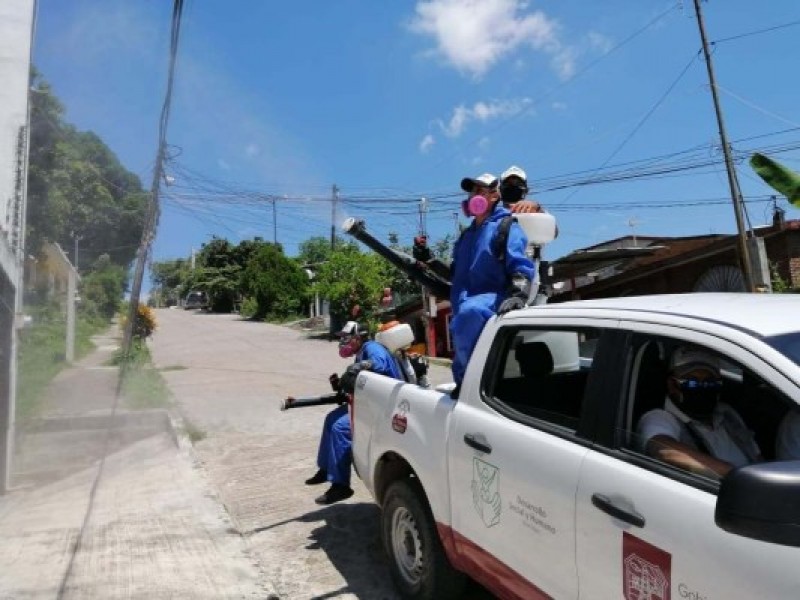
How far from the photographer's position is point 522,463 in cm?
261

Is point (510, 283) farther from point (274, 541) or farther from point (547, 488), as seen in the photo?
point (274, 541)

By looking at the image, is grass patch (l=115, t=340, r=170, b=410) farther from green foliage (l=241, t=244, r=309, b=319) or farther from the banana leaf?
green foliage (l=241, t=244, r=309, b=319)

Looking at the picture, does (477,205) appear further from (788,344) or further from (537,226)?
(788,344)

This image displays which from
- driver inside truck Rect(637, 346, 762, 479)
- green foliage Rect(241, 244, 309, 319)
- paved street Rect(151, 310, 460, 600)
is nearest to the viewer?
driver inside truck Rect(637, 346, 762, 479)

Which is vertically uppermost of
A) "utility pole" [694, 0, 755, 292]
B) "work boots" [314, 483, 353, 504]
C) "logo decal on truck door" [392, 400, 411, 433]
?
"utility pole" [694, 0, 755, 292]

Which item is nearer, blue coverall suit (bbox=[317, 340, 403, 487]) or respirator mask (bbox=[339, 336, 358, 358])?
blue coverall suit (bbox=[317, 340, 403, 487])

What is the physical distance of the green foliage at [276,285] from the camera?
37.7 meters

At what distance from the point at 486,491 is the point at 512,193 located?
2.55 metres

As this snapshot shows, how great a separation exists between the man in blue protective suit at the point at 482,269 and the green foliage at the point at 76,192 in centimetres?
502

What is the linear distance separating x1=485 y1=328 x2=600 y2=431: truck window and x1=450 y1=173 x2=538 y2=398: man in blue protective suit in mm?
279

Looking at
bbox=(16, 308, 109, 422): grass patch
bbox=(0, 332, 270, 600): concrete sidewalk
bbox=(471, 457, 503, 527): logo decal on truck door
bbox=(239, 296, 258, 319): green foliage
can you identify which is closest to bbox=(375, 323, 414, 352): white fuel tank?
bbox=(0, 332, 270, 600): concrete sidewalk

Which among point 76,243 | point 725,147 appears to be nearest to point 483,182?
point 76,243

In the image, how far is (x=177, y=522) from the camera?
17.0ft

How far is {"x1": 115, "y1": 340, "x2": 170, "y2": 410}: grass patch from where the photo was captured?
34.6 feet
